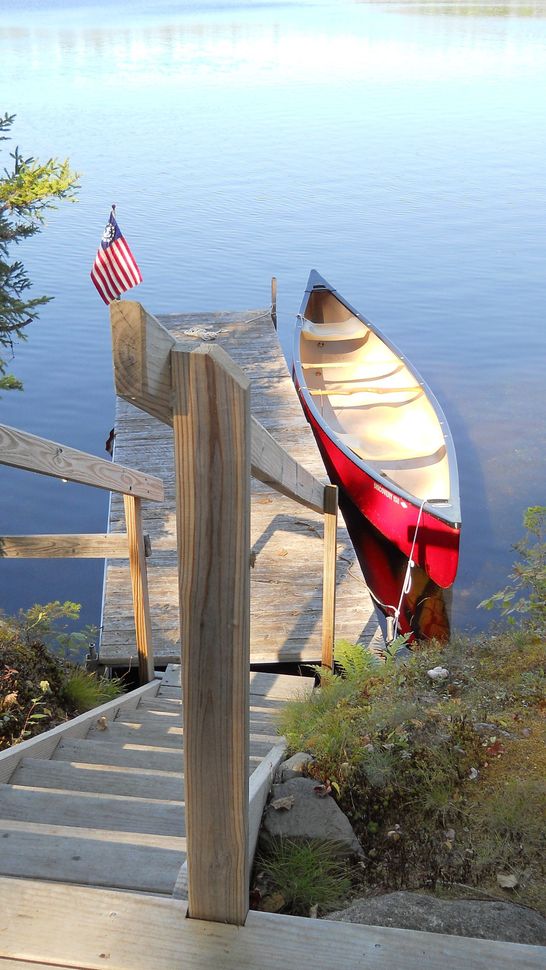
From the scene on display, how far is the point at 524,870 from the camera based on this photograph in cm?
252

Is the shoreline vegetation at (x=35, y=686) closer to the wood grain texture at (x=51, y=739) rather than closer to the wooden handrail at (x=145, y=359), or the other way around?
the wood grain texture at (x=51, y=739)

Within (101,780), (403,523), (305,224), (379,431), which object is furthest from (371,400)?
(305,224)

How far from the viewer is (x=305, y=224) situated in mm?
23219

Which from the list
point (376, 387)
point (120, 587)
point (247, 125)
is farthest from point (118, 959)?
point (247, 125)

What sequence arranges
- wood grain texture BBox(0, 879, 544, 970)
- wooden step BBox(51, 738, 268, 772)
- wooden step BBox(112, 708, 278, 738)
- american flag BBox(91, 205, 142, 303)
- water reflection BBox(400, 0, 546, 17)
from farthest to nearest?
water reflection BBox(400, 0, 546, 17), american flag BBox(91, 205, 142, 303), wooden step BBox(112, 708, 278, 738), wooden step BBox(51, 738, 268, 772), wood grain texture BBox(0, 879, 544, 970)

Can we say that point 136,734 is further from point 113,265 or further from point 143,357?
point 113,265

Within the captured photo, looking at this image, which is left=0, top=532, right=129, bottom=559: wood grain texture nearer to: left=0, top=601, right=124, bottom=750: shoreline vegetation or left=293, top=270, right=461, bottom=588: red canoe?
left=0, top=601, right=124, bottom=750: shoreline vegetation

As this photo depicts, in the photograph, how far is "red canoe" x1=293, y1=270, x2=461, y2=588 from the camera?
8453 mm

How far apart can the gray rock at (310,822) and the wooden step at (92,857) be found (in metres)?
0.40

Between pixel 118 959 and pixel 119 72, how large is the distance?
1935 inches

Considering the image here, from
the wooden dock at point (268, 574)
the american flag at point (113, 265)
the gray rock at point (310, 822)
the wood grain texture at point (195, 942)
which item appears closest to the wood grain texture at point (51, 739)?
the gray rock at point (310, 822)

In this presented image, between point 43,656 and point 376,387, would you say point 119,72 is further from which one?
point 43,656

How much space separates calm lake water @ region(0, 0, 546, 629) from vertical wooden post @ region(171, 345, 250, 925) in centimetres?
790

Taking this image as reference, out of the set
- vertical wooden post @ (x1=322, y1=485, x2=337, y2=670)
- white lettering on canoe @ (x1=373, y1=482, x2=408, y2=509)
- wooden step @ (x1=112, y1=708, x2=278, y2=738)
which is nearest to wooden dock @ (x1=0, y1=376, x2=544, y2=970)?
A: wooden step @ (x1=112, y1=708, x2=278, y2=738)
